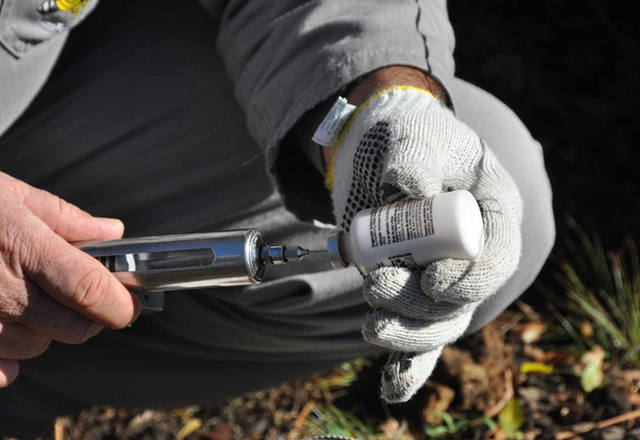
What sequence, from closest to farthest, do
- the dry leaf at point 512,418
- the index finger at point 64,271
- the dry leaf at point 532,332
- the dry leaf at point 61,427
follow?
the index finger at point 64,271, the dry leaf at point 512,418, the dry leaf at point 61,427, the dry leaf at point 532,332

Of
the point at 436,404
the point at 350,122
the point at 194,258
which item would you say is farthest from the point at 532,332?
the point at 194,258

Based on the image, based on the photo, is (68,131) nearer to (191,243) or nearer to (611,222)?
(191,243)

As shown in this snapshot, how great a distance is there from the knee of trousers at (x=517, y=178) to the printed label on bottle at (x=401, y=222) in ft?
1.48

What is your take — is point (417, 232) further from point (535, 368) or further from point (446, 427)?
point (535, 368)

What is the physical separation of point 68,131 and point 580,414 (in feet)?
4.21

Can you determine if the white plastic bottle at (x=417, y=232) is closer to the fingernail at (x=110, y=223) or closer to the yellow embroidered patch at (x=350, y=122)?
the yellow embroidered patch at (x=350, y=122)

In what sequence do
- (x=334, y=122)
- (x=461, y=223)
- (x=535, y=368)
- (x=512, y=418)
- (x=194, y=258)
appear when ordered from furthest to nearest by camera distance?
(x=535, y=368) → (x=512, y=418) → (x=334, y=122) → (x=194, y=258) → (x=461, y=223)

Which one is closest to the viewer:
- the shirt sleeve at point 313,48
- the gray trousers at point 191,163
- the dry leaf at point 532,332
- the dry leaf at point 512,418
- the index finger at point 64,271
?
the index finger at point 64,271

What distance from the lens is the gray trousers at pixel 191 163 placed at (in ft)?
4.64

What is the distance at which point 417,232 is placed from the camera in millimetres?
990

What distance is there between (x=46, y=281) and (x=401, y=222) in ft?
1.74

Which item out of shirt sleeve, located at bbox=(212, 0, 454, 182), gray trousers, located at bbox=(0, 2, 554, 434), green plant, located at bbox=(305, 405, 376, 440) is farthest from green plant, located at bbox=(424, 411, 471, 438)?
shirt sleeve, located at bbox=(212, 0, 454, 182)

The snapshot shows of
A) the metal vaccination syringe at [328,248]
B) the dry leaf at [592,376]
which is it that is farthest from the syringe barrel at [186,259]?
the dry leaf at [592,376]

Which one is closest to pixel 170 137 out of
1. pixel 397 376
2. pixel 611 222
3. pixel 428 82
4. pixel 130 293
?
pixel 130 293
